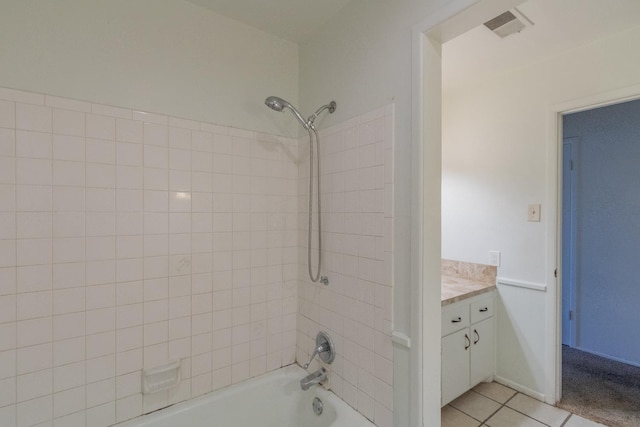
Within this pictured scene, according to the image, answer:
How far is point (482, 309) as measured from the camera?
228cm

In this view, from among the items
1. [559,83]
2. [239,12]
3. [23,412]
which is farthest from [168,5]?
[559,83]

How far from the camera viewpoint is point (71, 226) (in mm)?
1263

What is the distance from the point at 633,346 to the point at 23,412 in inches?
166

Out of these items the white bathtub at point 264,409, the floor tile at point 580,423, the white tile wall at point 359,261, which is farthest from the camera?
the floor tile at point 580,423

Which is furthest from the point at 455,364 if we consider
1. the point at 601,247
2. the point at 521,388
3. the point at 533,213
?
the point at 601,247

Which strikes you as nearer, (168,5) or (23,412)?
(23,412)

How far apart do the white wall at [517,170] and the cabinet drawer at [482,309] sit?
108 millimetres

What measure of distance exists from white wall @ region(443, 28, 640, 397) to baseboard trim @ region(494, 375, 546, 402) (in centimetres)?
2

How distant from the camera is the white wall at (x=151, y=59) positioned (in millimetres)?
1194

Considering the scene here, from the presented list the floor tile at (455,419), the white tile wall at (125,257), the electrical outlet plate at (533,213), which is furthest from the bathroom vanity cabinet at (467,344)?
the white tile wall at (125,257)

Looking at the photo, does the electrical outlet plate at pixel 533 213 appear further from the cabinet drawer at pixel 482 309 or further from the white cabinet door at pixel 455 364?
the white cabinet door at pixel 455 364

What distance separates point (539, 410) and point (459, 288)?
0.92m

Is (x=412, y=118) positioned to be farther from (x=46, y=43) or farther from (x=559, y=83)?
(x=559, y=83)

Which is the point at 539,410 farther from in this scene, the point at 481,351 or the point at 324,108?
the point at 324,108
